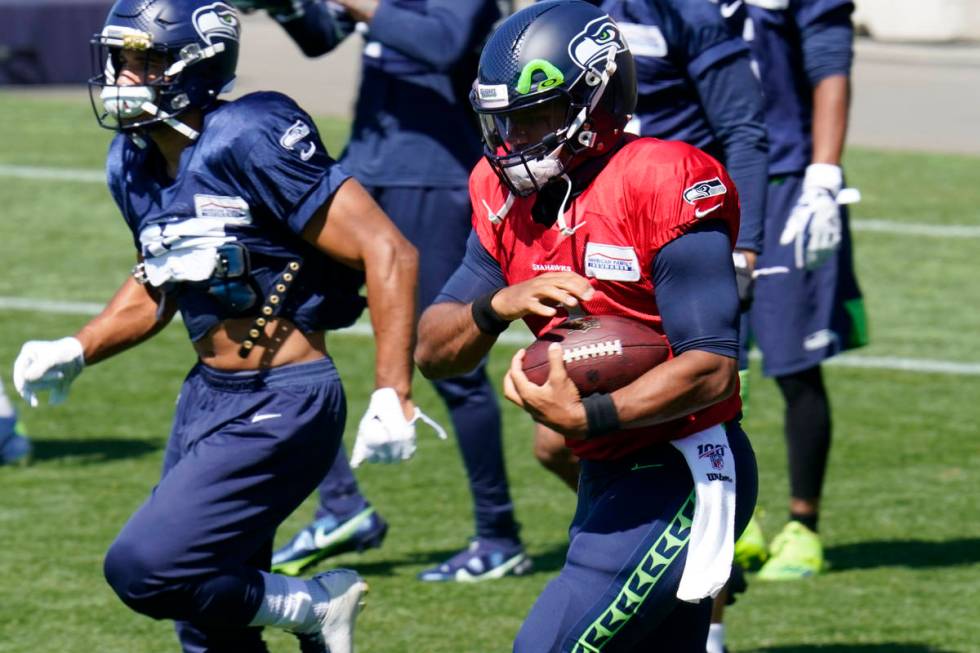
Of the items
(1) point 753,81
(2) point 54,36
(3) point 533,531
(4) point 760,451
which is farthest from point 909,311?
(2) point 54,36

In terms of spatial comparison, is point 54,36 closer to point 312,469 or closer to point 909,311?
point 909,311

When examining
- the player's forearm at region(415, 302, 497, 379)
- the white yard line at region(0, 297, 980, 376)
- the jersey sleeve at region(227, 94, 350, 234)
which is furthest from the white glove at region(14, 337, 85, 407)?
the white yard line at region(0, 297, 980, 376)

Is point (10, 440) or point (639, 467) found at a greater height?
point (639, 467)

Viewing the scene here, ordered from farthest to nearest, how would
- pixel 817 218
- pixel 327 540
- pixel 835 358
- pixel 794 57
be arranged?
pixel 835 358 < pixel 327 540 < pixel 794 57 < pixel 817 218

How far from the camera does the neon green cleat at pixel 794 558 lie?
6734mm

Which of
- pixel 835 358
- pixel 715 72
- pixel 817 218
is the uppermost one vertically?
pixel 715 72

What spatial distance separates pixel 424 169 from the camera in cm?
684

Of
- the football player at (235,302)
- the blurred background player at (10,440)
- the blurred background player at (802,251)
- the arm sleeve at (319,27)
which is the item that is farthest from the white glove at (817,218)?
the blurred background player at (10,440)

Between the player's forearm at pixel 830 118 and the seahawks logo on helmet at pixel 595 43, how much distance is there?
7.57 ft

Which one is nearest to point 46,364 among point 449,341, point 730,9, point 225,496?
point 225,496

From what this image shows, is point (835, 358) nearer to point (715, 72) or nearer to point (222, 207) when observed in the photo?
point (715, 72)

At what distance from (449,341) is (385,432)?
1.56 ft

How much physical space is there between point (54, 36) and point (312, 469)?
16.2m

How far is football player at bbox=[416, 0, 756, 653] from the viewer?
3971mm
